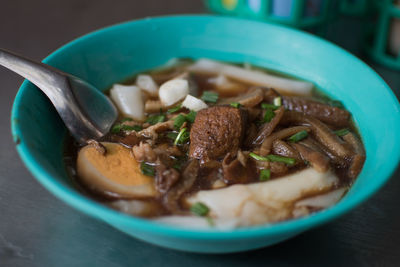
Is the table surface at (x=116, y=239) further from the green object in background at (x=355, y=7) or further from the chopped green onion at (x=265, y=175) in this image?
the green object in background at (x=355, y=7)

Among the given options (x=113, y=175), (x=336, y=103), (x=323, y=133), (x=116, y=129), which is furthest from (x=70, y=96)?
(x=336, y=103)

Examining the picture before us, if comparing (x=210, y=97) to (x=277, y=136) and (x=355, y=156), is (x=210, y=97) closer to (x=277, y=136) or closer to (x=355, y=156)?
(x=277, y=136)

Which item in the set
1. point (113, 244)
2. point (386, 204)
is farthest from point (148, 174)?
point (386, 204)

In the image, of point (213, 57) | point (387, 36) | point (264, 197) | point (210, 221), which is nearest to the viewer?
point (210, 221)

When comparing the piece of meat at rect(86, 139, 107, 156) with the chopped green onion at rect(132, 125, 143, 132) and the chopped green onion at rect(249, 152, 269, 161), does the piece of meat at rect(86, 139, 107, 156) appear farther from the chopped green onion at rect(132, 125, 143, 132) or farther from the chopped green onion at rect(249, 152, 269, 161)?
the chopped green onion at rect(249, 152, 269, 161)

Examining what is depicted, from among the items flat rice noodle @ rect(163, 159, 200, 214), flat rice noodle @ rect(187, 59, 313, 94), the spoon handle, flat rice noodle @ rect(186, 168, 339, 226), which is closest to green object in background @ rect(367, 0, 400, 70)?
flat rice noodle @ rect(187, 59, 313, 94)
